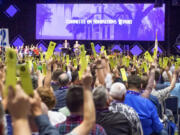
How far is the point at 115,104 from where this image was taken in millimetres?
3031

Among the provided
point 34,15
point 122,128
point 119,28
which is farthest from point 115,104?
point 34,15

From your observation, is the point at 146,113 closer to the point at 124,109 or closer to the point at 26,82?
the point at 124,109

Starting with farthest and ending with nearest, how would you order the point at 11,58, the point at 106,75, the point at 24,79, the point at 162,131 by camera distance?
the point at 106,75, the point at 162,131, the point at 24,79, the point at 11,58

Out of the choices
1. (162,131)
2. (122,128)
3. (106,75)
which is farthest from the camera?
(106,75)

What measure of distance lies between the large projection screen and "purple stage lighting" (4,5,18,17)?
214 centimetres

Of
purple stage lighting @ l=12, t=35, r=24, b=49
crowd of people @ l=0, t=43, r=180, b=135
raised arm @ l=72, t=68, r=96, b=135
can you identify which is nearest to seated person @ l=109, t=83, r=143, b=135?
crowd of people @ l=0, t=43, r=180, b=135

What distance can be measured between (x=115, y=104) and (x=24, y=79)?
1672 millimetres

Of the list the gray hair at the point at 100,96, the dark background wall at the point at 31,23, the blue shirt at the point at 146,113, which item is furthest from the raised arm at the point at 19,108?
the dark background wall at the point at 31,23

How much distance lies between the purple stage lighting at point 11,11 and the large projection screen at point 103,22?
2.14m

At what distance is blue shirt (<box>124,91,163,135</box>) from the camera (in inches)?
136

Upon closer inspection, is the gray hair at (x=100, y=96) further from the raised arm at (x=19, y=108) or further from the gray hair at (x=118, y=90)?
the raised arm at (x=19, y=108)

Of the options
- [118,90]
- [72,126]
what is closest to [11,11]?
[118,90]

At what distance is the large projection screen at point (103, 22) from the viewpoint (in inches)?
712

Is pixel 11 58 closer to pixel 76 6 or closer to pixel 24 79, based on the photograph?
Answer: pixel 24 79
